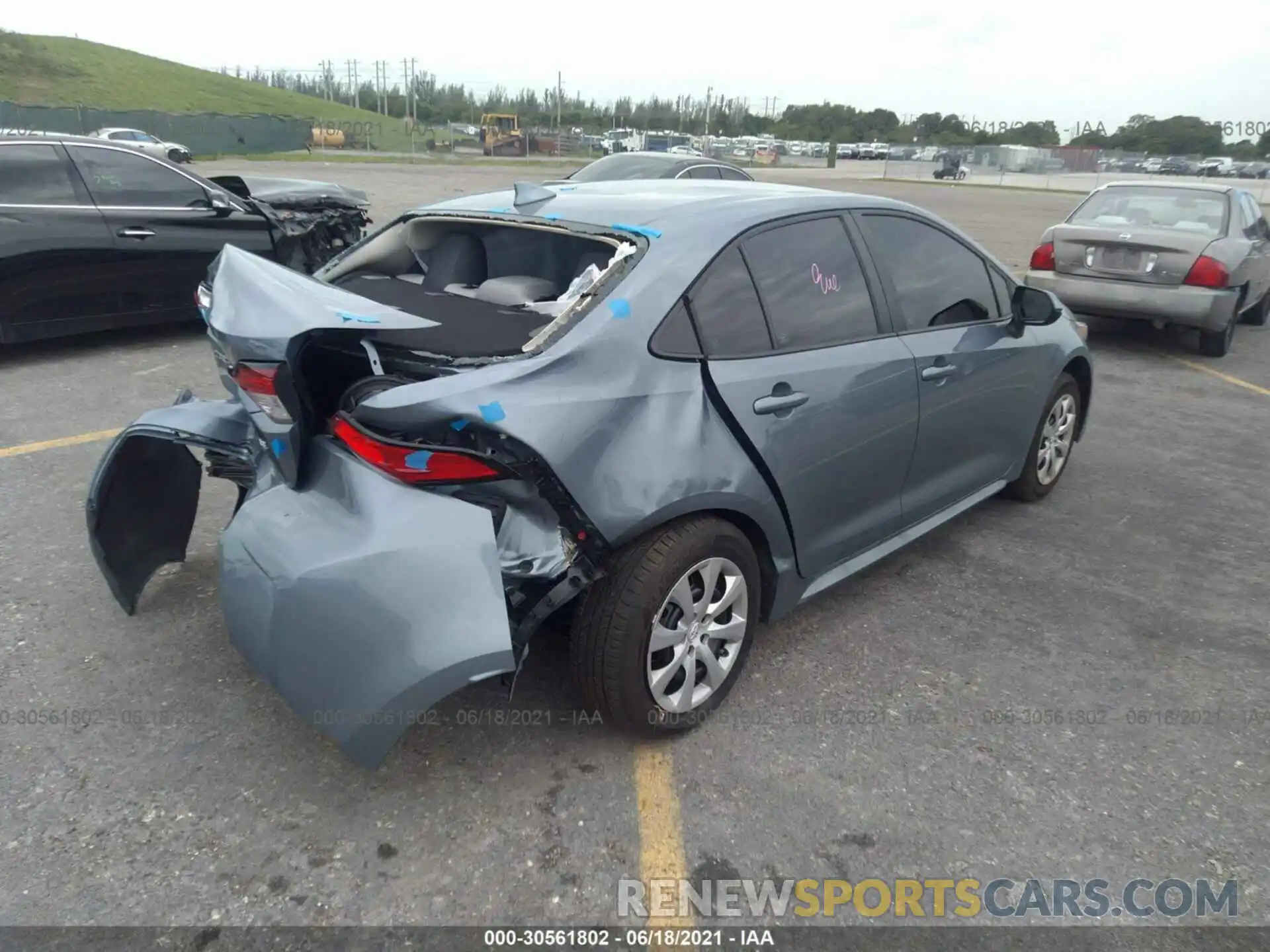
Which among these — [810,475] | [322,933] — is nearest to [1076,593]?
[810,475]

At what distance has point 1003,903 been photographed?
231 cm

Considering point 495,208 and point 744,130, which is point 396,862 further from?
point 744,130

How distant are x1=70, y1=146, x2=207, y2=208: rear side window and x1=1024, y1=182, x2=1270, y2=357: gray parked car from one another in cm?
751

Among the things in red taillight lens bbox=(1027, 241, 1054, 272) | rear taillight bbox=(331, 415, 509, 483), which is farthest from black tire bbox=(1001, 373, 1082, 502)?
red taillight lens bbox=(1027, 241, 1054, 272)

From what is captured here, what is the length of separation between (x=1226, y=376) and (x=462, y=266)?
741cm

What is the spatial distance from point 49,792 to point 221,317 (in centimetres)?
143

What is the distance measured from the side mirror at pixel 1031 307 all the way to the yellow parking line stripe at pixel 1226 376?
15.2 ft

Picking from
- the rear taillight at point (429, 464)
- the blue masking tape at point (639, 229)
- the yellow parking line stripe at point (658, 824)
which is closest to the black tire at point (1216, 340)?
the blue masking tape at point (639, 229)

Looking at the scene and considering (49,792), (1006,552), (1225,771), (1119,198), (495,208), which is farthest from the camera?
(1119,198)

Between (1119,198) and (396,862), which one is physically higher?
(1119,198)

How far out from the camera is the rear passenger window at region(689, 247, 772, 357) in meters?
2.80

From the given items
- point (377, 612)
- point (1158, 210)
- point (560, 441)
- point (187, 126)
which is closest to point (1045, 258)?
point (1158, 210)

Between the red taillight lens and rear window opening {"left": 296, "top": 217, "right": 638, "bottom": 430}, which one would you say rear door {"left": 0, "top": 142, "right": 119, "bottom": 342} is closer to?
rear window opening {"left": 296, "top": 217, "right": 638, "bottom": 430}

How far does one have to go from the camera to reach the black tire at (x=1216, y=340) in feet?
27.1
